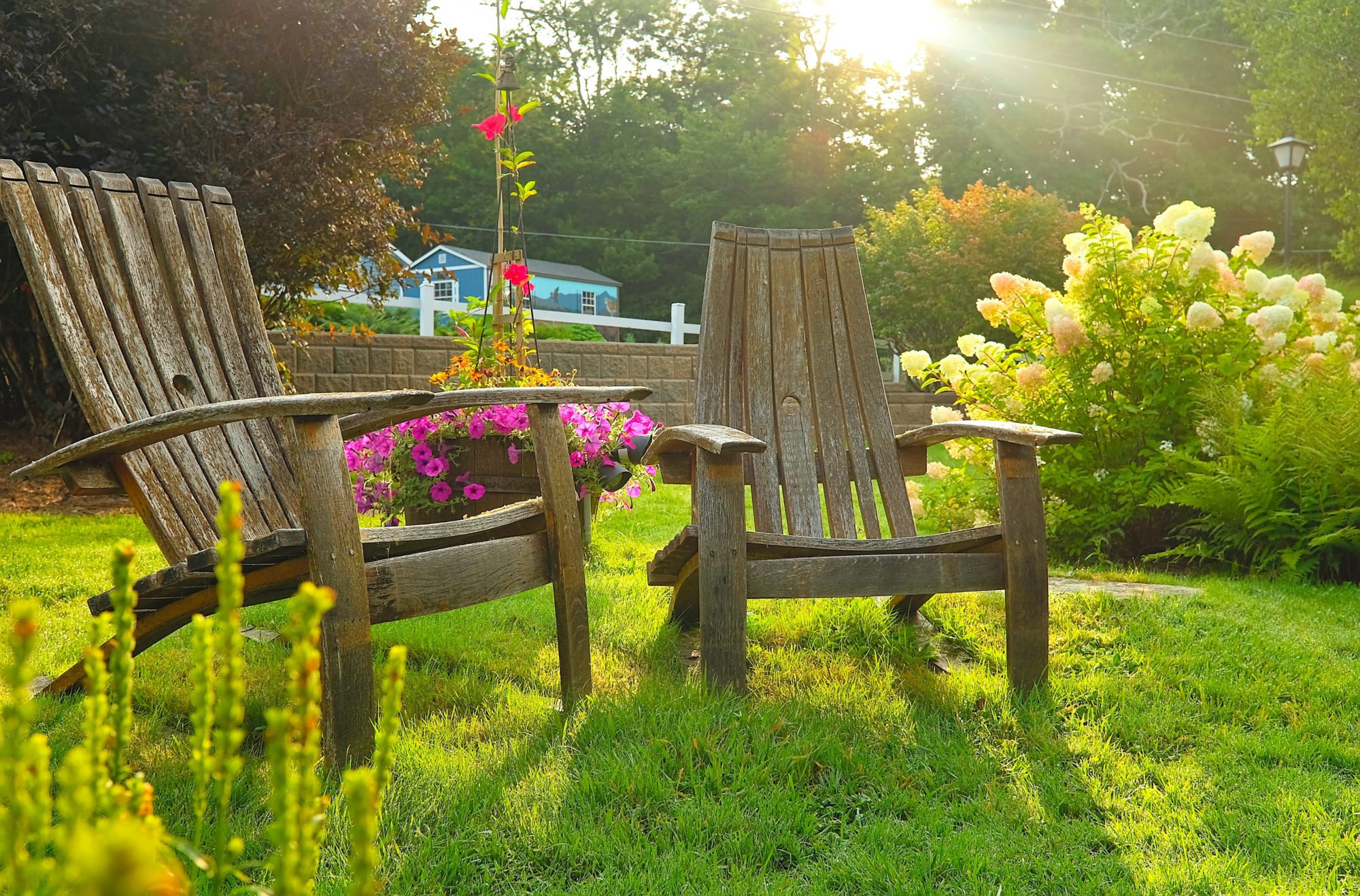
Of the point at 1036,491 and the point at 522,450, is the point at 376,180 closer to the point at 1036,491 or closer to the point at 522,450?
the point at 522,450

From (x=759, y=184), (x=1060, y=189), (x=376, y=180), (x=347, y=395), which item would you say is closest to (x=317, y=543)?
(x=347, y=395)

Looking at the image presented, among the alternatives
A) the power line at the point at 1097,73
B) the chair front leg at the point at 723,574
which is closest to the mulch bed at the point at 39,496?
the chair front leg at the point at 723,574

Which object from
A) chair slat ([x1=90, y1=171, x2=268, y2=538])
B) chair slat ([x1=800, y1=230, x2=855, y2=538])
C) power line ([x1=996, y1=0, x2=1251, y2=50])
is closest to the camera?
→ chair slat ([x1=90, y1=171, x2=268, y2=538])

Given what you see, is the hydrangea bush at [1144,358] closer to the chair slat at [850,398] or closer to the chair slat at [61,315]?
the chair slat at [850,398]

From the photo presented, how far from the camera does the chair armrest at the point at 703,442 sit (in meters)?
2.06

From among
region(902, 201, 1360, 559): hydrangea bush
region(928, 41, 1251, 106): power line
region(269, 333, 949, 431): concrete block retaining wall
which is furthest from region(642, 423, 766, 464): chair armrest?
region(928, 41, 1251, 106): power line

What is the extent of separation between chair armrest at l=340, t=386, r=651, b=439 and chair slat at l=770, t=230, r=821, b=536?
714 millimetres

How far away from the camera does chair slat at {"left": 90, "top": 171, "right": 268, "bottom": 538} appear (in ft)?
7.85

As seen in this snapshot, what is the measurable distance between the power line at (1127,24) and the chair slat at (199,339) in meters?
22.3

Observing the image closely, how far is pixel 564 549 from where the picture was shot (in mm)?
2172

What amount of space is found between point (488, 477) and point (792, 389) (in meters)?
1.22

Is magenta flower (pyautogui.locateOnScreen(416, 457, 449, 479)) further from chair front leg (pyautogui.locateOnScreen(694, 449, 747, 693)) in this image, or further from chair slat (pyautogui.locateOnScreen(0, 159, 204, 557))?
chair front leg (pyautogui.locateOnScreen(694, 449, 747, 693))

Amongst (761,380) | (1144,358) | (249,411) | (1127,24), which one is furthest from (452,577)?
(1127,24)

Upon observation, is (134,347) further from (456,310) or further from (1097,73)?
(1097,73)
